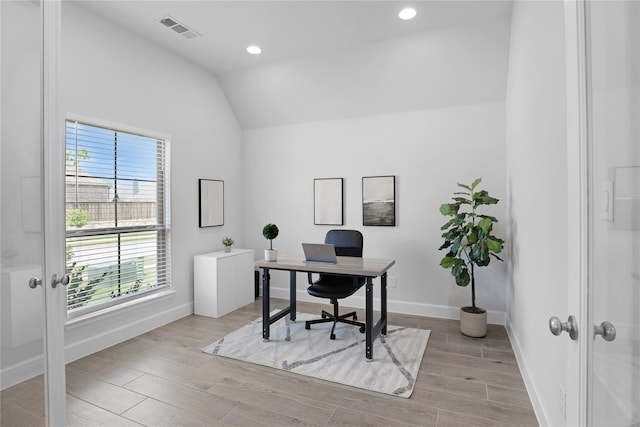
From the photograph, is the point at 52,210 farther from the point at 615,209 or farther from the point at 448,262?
the point at 448,262

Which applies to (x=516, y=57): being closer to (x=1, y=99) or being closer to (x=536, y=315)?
(x=536, y=315)

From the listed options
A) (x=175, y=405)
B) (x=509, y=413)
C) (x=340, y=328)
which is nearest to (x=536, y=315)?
(x=509, y=413)

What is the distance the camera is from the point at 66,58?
2.79m

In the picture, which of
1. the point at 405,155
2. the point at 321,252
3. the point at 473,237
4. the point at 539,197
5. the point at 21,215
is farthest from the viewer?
the point at 405,155

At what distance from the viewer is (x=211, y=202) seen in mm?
4359

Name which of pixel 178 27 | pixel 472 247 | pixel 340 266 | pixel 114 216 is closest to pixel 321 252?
pixel 340 266

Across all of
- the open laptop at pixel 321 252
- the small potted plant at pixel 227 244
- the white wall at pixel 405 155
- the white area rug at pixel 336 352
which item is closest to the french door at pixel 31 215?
the white area rug at pixel 336 352

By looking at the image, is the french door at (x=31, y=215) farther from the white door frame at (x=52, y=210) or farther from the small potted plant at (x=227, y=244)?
the small potted plant at (x=227, y=244)

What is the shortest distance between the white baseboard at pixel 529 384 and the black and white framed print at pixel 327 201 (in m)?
2.33

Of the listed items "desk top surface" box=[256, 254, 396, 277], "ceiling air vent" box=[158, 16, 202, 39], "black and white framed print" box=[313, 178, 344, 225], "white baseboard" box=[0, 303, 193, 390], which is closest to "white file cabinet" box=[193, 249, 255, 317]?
"white baseboard" box=[0, 303, 193, 390]

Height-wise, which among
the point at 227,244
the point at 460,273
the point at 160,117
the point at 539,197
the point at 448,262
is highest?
the point at 160,117

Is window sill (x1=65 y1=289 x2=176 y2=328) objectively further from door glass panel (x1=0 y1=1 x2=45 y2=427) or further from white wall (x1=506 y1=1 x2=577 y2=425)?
white wall (x1=506 y1=1 x2=577 y2=425)

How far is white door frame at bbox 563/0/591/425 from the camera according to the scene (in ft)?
2.96

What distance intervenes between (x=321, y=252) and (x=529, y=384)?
1.86 meters
